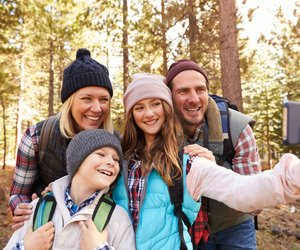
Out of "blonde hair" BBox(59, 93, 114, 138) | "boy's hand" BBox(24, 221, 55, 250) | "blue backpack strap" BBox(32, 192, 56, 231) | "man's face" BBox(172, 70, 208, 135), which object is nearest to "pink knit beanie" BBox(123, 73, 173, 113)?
"man's face" BBox(172, 70, 208, 135)

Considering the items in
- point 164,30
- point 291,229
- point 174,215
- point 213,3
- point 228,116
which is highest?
point 213,3

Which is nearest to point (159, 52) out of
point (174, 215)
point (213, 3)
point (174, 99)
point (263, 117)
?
point (213, 3)

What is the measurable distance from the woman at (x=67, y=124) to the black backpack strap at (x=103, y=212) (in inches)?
35.0

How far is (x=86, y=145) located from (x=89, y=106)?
60cm

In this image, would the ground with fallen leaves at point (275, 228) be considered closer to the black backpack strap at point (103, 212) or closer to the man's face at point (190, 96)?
Result: the man's face at point (190, 96)

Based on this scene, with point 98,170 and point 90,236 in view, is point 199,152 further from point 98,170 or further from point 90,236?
point 90,236

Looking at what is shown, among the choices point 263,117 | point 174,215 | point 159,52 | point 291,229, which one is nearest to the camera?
point 174,215

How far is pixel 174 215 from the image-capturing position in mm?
2357

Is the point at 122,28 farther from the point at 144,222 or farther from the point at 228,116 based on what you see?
Answer: the point at 144,222

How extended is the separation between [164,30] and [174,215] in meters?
8.28

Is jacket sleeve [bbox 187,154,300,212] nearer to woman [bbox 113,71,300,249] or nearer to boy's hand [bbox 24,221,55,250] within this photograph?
woman [bbox 113,71,300,249]

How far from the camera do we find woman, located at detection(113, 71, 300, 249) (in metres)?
1.71

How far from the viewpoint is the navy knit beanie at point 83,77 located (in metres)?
3.05

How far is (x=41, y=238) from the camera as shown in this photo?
89.0 inches
